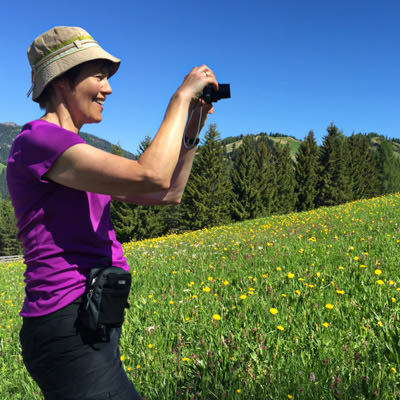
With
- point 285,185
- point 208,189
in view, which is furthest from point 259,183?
point 208,189

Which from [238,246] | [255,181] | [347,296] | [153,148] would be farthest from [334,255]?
[255,181]

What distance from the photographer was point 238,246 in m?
7.75

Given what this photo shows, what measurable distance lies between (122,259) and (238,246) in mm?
6298

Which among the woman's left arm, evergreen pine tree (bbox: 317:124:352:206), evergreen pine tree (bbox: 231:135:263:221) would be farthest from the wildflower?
evergreen pine tree (bbox: 317:124:352:206)

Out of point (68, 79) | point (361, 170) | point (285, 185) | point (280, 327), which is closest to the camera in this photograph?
point (68, 79)

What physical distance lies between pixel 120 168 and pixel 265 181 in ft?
142

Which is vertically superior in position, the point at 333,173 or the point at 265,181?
the point at 333,173

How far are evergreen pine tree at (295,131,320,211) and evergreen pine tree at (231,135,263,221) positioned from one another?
34.8 feet

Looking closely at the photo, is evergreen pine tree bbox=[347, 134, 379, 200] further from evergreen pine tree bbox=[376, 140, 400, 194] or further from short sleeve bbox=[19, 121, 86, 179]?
short sleeve bbox=[19, 121, 86, 179]

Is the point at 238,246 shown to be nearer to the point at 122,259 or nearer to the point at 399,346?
the point at 399,346

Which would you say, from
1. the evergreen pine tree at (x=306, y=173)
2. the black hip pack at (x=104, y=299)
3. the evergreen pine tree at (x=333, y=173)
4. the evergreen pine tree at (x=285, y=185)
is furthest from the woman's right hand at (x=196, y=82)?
the evergreen pine tree at (x=333, y=173)

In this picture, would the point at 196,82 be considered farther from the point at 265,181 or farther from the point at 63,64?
the point at 265,181

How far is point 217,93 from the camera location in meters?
1.64

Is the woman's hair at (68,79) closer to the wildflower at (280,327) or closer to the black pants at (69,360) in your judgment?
the black pants at (69,360)
